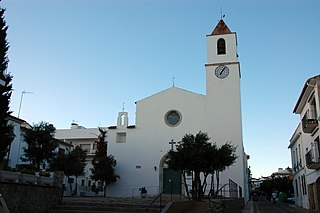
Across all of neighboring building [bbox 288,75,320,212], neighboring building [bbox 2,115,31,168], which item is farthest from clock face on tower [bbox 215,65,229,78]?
neighboring building [bbox 2,115,31,168]

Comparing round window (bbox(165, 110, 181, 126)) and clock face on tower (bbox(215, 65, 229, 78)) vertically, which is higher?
clock face on tower (bbox(215, 65, 229, 78))

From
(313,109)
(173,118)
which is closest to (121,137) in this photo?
(173,118)

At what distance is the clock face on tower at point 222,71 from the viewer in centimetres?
2869

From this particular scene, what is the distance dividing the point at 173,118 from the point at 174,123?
1.69ft

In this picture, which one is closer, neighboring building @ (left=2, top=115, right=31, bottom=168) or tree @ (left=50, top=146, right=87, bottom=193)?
neighboring building @ (left=2, top=115, right=31, bottom=168)

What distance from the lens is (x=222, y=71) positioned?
94.5 ft

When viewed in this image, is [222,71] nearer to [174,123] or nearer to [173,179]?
[174,123]

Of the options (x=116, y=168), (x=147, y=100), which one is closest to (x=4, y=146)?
(x=116, y=168)

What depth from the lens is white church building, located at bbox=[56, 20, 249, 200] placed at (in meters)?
27.3

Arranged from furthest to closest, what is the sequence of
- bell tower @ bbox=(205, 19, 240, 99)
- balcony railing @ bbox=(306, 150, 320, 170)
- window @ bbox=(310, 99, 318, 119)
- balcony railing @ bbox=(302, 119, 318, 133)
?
bell tower @ bbox=(205, 19, 240, 99), window @ bbox=(310, 99, 318, 119), balcony railing @ bbox=(302, 119, 318, 133), balcony railing @ bbox=(306, 150, 320, 170)

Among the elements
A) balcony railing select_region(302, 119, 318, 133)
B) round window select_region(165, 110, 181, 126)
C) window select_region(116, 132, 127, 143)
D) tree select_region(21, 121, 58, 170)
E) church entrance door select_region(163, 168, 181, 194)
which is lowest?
church entrance door select_region(163, 168, 181, 194)

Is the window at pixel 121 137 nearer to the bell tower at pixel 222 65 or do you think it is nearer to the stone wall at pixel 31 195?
the bell tower at pixel 222 65

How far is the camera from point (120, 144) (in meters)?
29.3

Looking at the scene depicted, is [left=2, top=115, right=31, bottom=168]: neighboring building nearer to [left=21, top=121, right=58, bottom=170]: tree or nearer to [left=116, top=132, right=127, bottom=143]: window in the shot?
[left=21, top=121, right=58, bottom=170]: tree
